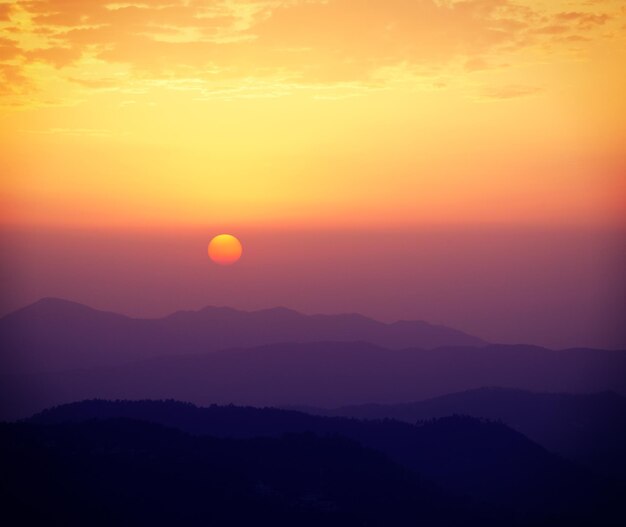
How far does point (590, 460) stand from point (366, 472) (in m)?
87.5

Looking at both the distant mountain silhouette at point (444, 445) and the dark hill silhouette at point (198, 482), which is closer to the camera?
the dark hill silhouette at point (198, 482)

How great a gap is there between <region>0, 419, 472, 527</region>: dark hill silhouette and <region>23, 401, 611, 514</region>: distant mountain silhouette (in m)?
21.8

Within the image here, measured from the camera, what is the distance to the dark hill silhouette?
74375 mm

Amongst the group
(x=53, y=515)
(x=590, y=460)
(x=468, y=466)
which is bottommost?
(x=590, y=460)

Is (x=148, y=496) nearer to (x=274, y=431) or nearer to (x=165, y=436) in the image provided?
(x=165, y=436)

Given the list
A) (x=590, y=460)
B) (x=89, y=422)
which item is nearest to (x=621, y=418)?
(x=590, y=460)

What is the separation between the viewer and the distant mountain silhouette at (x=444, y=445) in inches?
4857

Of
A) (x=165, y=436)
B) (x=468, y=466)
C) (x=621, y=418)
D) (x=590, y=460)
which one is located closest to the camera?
(x=165, y=436)

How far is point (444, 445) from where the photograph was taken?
440ft

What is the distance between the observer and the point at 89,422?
305ft

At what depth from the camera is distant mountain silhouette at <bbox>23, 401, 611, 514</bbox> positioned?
123 meters

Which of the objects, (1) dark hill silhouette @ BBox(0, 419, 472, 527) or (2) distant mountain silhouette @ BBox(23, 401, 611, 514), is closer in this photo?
(1) dark hill silhouette @ BBox(0, 419, 472, 527)

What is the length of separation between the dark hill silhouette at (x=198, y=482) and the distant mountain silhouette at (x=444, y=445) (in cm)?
2180

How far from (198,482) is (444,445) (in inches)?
2502
